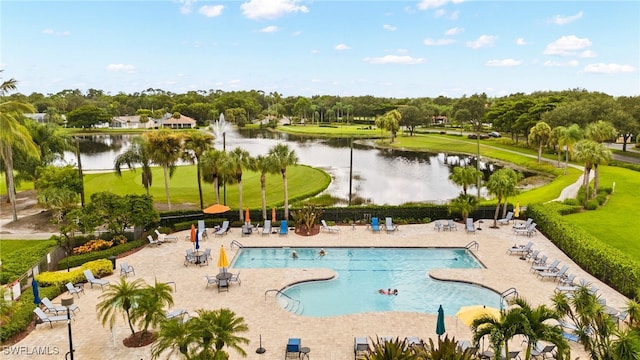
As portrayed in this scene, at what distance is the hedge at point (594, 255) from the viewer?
18.8m

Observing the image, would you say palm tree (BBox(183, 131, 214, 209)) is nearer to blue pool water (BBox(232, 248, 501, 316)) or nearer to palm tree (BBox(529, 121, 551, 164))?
blue pool water (BBox(232, 248, 501, 316))

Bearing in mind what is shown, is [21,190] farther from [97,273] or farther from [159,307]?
[159,307]

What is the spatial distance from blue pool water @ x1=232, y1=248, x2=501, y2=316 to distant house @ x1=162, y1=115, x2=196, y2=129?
113 meters

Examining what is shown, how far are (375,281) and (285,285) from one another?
436 cm

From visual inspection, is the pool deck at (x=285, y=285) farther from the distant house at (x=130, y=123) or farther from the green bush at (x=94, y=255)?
the distant house at (x=130, y=123)

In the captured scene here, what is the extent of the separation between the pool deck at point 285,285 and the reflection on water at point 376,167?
14.0 metres

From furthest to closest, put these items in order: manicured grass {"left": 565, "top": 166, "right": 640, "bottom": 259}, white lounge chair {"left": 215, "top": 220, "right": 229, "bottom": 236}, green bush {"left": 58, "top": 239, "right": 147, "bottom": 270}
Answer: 1. white lounge chair {"left": 215, "top": 220, "right": 229, "bottom": 236}
2. manicured grass {"left": 565, "top": 166, "right": 640, "bottom": 259}
3. green bush {"left": 58, "top": 239, "right": 147, "bottom": 270}

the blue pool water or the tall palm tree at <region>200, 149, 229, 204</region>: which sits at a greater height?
the tall palm tree at <region>200, 149, 229, 204</region>

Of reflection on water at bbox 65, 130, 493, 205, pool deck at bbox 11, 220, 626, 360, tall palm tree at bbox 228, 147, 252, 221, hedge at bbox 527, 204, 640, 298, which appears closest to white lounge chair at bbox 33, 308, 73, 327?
pool deck at bbox 11, 220, 626, 360

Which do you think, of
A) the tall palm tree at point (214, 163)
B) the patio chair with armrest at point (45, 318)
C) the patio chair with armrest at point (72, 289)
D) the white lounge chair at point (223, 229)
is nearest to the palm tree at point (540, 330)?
the patio chair with armrest at point (45, 318)

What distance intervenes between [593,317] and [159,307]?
40.2 feet

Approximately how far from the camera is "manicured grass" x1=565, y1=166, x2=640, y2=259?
1002 inches

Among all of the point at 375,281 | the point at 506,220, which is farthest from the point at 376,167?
the point at 375,281

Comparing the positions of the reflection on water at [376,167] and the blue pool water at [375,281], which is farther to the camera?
the reflection on water at [376,167]
